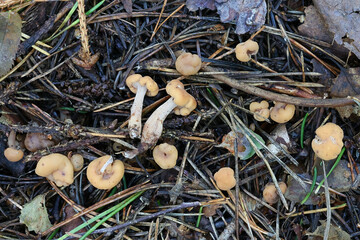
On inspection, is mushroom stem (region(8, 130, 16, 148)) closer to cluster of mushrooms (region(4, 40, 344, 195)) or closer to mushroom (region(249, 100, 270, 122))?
cluster of mushrooms (region(4, 40, 344, 195))

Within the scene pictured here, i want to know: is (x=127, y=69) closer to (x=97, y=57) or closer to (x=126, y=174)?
(x=97, y=57)

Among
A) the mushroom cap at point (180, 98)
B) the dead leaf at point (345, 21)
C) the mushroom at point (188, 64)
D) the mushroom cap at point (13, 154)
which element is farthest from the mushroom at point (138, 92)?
the dead leaf at point (345, 21)

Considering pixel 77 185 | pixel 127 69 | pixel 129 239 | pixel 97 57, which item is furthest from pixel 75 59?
pixel 129 239

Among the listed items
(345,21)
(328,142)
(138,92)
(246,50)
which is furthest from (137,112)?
(345,21)

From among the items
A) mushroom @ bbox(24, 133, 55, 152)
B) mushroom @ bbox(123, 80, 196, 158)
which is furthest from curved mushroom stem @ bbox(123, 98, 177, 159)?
mushroom @ bbox(24, 133, 55, 152)

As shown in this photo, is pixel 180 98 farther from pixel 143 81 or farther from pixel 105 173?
pixel 105 173

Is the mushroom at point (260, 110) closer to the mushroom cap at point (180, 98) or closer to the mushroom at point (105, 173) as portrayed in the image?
the mushroom cap at point (180, 98)
